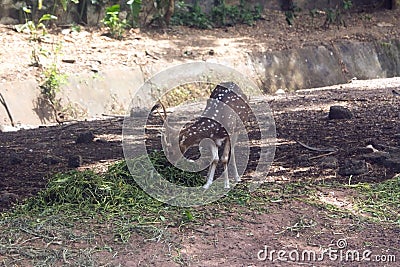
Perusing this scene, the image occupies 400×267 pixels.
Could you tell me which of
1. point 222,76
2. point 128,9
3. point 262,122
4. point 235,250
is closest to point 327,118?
point 262,122

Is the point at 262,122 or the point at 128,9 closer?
the point at 262,122

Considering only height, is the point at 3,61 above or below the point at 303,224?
above

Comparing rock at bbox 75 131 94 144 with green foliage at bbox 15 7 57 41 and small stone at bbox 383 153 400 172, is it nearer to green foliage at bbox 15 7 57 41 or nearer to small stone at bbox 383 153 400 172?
small stone at bbox 383 153 400 172

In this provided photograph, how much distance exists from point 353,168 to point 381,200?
2.00 ft

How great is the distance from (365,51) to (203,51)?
3.34m

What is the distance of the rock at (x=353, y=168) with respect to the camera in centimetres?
573

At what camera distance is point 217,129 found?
5.14 m

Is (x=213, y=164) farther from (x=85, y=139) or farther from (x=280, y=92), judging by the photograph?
(x=280, y=92)

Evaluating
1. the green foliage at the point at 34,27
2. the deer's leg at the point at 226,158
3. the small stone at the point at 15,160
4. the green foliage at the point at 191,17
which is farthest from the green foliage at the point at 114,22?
the deer's leg at the point at 226,158

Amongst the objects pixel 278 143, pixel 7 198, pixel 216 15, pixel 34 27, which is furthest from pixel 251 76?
pixel 7 198

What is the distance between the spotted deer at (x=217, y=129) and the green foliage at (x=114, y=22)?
6.40m

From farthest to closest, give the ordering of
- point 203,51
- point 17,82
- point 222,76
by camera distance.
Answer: point 203,51, point 222,76, point 17,82

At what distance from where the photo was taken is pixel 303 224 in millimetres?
4723

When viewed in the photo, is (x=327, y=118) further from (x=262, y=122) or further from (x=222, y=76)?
(x=222, y=76)
